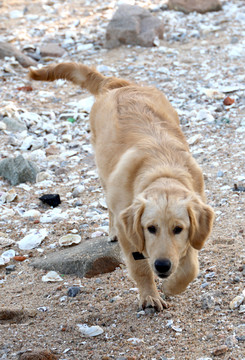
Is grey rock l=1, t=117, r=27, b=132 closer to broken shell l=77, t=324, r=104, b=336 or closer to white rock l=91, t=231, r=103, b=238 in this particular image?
white rock l=91, t=231, r=103, b=238

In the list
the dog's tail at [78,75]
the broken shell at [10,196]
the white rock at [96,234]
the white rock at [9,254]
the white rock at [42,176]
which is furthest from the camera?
the white rock at [42,176]

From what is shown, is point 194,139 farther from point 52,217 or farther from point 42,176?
point 52,217

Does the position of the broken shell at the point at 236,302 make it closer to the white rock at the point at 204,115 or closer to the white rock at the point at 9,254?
the white rock at the point at 9,254

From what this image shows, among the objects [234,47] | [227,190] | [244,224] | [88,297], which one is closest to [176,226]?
[88,297]

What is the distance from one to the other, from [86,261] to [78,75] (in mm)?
2081

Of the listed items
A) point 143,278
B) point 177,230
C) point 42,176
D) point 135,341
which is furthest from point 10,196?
point 177,230

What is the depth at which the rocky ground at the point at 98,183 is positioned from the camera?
345cm

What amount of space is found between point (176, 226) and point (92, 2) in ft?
34.3

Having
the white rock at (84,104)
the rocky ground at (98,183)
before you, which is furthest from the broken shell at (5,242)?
the white rock at (84,104)

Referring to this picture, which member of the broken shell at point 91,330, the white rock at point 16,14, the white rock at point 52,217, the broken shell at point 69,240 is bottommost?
the white rock at point 52,217

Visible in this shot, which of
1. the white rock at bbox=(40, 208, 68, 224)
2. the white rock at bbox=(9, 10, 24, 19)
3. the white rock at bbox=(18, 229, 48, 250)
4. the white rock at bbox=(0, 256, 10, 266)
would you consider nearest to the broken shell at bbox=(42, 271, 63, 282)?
the white rock at bbox=(0, 256, 10, 266)

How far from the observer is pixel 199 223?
3.37 m

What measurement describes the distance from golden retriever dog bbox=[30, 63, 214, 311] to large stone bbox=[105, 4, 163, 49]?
5691 millimetres

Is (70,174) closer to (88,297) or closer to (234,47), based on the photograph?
(88,297)
